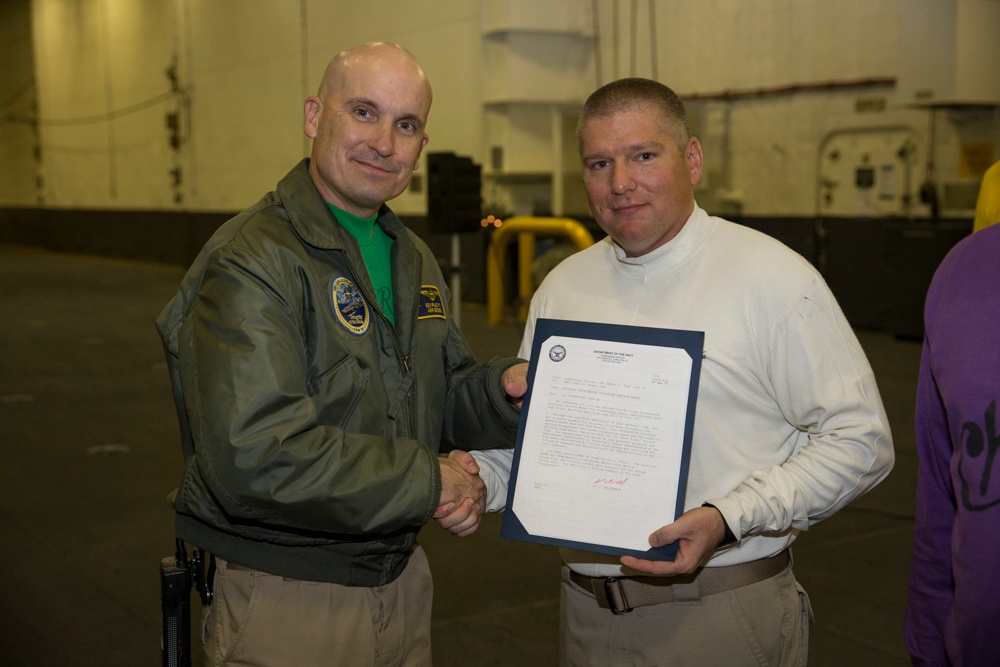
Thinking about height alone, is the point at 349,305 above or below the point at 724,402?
above

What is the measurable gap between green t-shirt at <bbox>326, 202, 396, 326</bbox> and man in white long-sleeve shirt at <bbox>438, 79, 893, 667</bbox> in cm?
43

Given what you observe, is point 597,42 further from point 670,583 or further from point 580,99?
point 670,583

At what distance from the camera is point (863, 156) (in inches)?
388

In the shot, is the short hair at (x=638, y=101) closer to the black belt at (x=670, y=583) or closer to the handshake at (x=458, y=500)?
the handshake at (x=458, y=500)

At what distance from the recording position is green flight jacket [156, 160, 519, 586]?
1.58m

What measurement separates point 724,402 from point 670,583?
36 cm

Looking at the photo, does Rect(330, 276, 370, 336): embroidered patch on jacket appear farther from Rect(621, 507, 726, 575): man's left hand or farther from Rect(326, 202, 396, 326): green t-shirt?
Rect(621, 507, 726, 575): man's left hand

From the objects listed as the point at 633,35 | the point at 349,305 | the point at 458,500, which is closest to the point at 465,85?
the point at 633,35

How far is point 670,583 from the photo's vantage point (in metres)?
1.83

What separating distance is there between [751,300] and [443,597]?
2.45 metres

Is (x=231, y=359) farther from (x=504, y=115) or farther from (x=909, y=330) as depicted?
(x=504, y=115)

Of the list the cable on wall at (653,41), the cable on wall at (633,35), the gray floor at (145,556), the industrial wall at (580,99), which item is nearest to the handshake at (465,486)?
the gray floor at (145,556)

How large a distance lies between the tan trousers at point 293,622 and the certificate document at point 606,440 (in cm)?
38

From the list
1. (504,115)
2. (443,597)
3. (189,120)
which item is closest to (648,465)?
(443,597)
